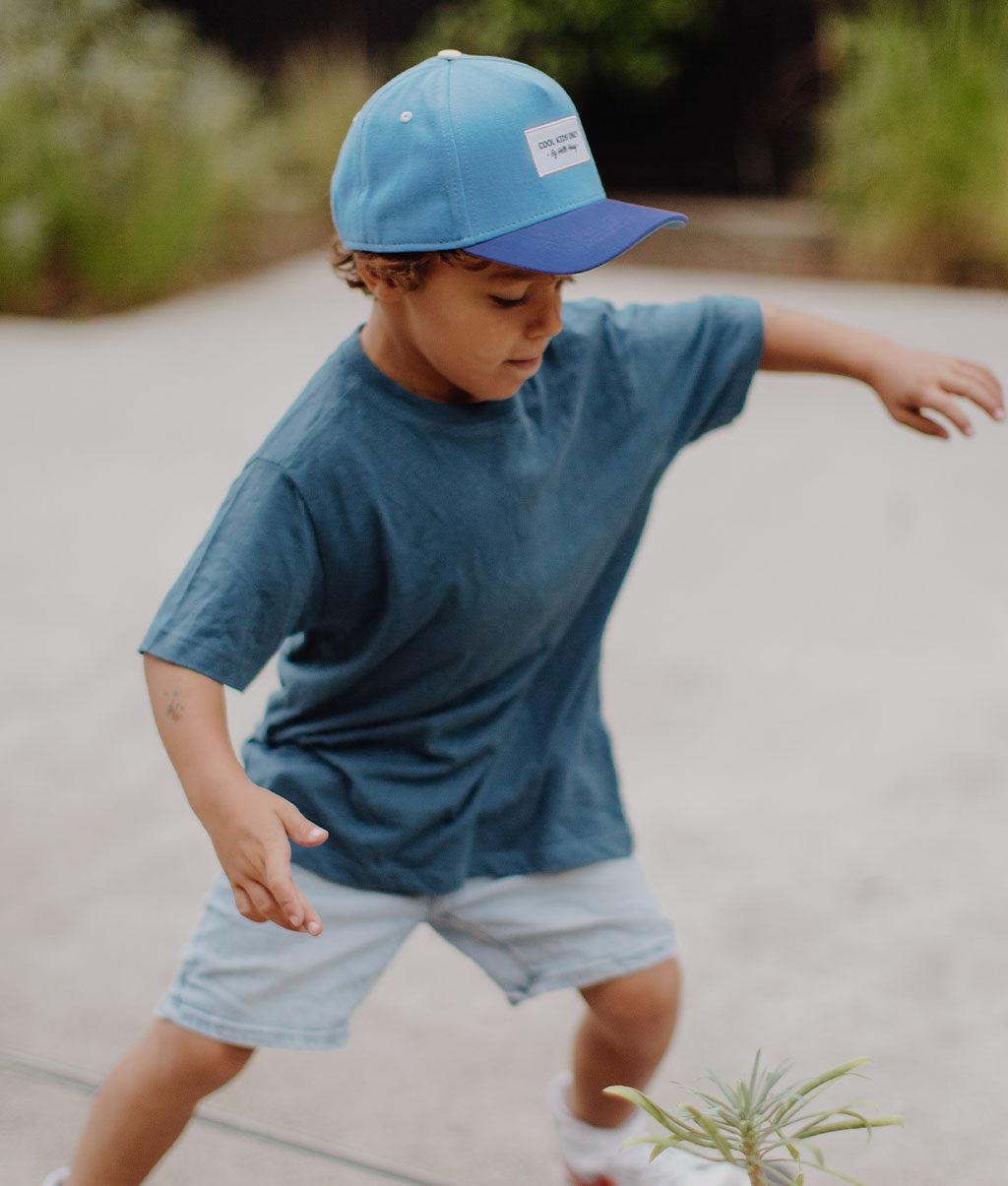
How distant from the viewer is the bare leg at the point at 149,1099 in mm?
1627

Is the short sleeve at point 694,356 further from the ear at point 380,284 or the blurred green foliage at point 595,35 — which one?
the blurred green foliage at point 595,35

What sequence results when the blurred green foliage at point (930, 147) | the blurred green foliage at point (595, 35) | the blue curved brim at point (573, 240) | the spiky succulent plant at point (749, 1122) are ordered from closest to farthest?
the spiky succulent plant at point (749, 1122)
the blue curved brim at point (573, 240)
the blurred green foliage at point (930, 147)
the blurred green foliage at point (595, 35)

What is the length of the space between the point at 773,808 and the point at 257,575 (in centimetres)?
163

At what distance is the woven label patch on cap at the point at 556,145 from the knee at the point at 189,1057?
0.99m

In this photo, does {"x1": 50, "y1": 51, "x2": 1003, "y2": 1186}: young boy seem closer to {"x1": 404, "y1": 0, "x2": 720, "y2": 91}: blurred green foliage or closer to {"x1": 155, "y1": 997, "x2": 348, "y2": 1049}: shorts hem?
{"x1": 155, "y1": 997, "x2": 348, "y2": 1049}: shorts hem

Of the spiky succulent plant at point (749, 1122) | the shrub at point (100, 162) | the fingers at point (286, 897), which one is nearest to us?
the spiky succulent plant at point (749, 1122)

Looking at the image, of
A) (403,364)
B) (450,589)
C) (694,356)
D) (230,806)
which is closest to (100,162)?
(694,356)

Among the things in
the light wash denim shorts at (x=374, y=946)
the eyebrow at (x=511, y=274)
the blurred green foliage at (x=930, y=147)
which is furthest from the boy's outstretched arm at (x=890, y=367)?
the blurred green foliage at (x=930, y=147)

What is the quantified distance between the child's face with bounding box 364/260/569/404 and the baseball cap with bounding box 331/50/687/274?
0.18 ft

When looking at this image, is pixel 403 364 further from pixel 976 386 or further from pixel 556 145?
pixel 976 386

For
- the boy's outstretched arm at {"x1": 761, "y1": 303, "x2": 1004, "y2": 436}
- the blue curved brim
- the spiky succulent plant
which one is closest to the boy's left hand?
the boy's outstretched arm at {"x1": 761, "y1": 303, "x2": 1004, "y2": 436}

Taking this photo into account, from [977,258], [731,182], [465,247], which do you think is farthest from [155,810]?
[731,182]

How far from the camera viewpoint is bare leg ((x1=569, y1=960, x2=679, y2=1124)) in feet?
5.77

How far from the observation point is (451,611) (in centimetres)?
160
